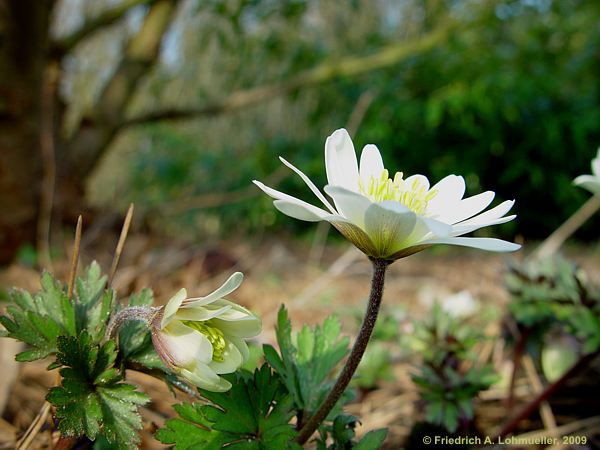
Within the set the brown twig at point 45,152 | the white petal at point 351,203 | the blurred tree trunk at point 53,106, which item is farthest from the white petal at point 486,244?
the brown twig at point 45,152

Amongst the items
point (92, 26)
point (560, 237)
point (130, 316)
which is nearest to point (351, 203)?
point (130, 316)

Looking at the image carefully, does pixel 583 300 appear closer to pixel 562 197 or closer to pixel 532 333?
pixel 532 333

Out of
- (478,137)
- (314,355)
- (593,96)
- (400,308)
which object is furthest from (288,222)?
(314,355)

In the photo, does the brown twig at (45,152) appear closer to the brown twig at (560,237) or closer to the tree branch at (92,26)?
the tree branch at (92,26)

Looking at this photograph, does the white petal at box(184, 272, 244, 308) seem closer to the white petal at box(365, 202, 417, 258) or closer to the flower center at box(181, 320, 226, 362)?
the flower center at box(181, 320, 226, 362)

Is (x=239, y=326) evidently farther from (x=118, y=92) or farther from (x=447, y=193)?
(x=118, y=92)

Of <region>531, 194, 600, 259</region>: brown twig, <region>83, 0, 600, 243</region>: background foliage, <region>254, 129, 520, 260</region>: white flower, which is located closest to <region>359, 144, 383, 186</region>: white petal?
<region>254, 129, 520, 260</region>: white flower
